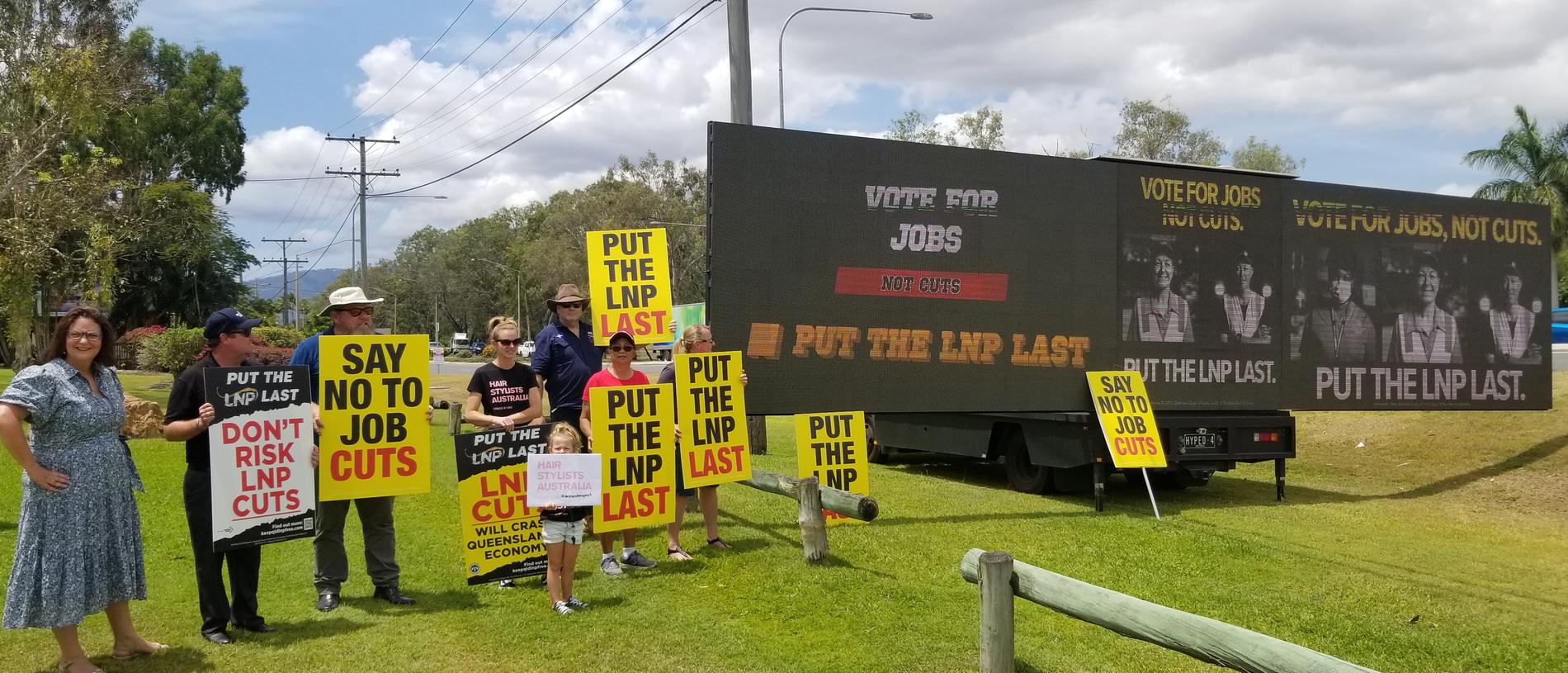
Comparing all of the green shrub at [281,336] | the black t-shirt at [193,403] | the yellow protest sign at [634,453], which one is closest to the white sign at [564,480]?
the yellow protest sign at [634,453]

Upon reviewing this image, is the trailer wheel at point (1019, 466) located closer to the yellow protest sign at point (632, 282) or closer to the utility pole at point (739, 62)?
the utility pole at point (739, 62)

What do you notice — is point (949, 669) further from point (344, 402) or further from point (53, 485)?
point (53, 485)

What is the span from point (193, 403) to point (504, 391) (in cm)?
201

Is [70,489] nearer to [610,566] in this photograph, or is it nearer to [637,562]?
[610,566]

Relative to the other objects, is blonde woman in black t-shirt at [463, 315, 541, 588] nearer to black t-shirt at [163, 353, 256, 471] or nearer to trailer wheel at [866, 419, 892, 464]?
black t-shirt at [163, 353, 256, 471]

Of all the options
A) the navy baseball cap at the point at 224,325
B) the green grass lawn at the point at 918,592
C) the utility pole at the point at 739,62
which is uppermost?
the utility pole at the point at 739,62

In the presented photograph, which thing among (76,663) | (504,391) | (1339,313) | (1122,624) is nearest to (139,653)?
(76,663)

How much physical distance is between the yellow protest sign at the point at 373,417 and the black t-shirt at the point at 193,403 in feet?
2.10

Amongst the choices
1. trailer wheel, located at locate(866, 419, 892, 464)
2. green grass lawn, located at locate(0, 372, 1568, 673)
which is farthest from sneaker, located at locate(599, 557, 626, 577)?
trailer wheel, located at locate(866, 419, 892, 464)

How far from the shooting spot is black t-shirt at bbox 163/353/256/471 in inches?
221

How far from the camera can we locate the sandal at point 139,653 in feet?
17.6

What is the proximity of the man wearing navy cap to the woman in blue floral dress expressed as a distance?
428 millimetres

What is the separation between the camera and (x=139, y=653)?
5.42 meters

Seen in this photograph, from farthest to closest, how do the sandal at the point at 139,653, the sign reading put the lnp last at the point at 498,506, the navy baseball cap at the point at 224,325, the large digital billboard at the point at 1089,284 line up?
the large digital billboard at the point at 1089,284 → the sign reading put the lnp last at the point at 498,506 → the navy baseball cap at the point at 224,325 → the sandal at the point at 139,653
